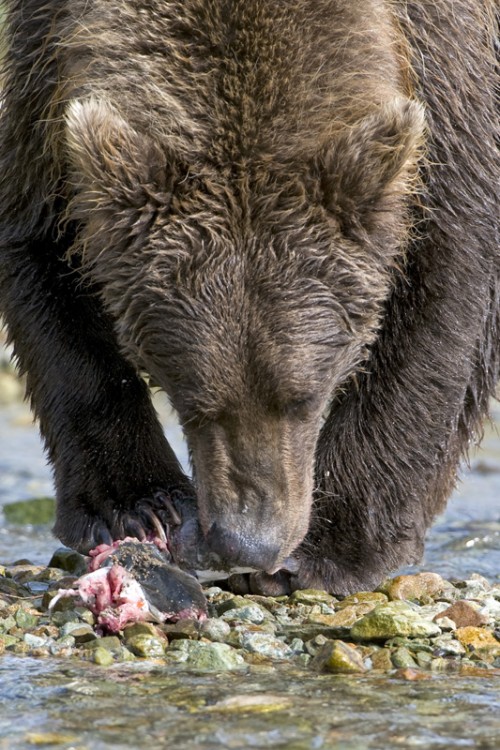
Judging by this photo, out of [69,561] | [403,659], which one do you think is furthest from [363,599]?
[69,561]

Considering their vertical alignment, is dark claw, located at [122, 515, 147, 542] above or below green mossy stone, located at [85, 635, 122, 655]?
above

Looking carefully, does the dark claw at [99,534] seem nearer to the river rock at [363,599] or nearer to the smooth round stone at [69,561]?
the smooth round stone at [69,561]

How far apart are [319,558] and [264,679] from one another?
1.72m

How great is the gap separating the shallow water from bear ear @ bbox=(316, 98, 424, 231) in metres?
1.82

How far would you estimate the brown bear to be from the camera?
205 inches

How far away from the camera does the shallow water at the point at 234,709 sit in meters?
3.90

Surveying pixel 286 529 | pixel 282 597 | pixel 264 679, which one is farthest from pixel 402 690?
pixel 282 597

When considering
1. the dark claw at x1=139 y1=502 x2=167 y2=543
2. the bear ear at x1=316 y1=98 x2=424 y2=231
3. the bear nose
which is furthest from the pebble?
the bear ear at x1=316 y1=98 x2=424 y2=231

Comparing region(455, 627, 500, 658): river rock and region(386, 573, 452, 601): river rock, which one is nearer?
region(455, 627, 500, 658): river rock

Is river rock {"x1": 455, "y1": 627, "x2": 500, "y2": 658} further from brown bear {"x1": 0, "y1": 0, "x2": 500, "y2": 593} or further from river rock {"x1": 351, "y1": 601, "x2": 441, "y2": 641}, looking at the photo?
brown bear {"x1": 0, "y1": 0, "x2": 500, "y2": 593}

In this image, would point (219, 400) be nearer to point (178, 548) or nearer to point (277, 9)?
point (178, 548)

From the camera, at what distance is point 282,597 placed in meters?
6.09

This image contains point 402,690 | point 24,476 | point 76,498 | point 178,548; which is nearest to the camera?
point 402,690

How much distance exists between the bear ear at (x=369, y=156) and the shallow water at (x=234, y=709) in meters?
1.82
